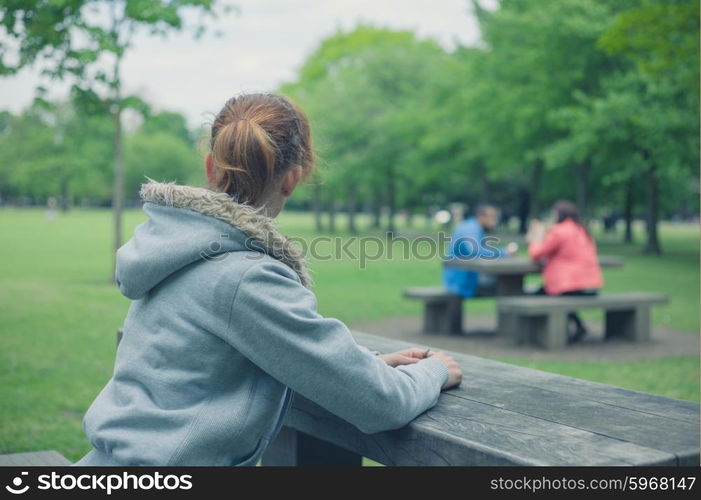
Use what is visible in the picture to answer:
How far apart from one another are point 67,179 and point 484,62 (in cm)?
6123

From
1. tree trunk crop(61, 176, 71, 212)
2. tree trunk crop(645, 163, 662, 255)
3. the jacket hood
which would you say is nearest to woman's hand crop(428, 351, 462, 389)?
the jacket hood

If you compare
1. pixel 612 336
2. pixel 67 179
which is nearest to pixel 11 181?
pixel 67 179

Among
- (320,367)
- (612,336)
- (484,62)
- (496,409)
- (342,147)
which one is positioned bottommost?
(612,336)

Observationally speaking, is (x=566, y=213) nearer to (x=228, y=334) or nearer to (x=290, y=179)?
(x=290, y=179)

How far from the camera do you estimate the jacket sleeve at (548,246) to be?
31.5 feet

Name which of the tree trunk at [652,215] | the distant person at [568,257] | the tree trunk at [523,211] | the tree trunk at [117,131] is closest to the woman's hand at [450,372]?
the distant person at [568,257]

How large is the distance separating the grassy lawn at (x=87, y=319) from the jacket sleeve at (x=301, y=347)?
4.80ft

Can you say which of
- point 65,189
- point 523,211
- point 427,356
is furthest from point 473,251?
point 65,189

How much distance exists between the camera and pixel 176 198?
206 centimetres

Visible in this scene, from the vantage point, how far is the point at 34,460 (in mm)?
3111

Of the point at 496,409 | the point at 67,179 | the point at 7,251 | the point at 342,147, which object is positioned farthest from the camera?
the point at 67,179

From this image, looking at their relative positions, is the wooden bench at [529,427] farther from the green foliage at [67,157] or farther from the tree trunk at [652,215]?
the green foliage at [67,157]

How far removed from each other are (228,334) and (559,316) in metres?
7.79

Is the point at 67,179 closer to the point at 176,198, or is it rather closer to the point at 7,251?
the point at 7,251
